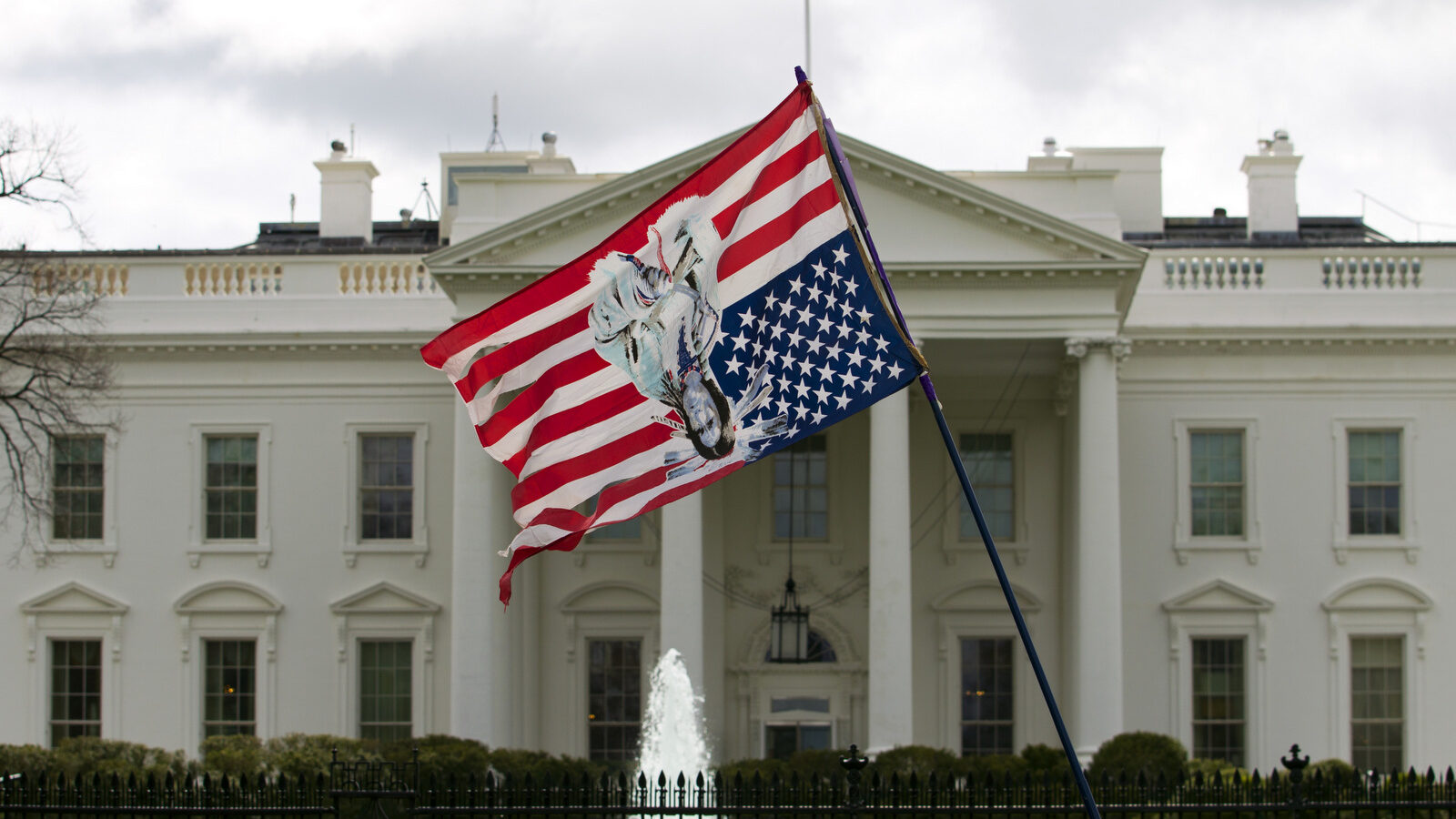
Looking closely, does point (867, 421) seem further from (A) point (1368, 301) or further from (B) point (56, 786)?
(B) point (56, 786)

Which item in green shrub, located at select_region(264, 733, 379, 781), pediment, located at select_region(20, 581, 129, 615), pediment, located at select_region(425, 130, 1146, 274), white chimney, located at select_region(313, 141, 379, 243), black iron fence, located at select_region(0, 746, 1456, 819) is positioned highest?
white chimney, located at select_region(313, 141, 379, 243)

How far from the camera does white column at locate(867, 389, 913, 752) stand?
25734 millimetres

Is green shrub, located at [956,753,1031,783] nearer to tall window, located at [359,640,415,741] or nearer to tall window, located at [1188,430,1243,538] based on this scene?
tall window, located at [1188,430,1243,538]

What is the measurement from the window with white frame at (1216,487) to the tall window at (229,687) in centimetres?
1599

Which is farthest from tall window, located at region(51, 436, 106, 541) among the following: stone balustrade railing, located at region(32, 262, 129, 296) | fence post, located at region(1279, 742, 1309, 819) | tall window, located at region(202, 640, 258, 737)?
fence post, located at region(1279, 742, 1309, 819)

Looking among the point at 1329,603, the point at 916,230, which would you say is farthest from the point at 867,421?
the point at 1329,603

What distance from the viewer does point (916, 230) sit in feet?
86.6

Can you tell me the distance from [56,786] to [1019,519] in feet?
63.4

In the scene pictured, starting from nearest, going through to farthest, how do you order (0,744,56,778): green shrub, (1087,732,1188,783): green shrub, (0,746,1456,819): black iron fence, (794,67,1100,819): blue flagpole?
(794,67,1100,819): blue flagpole
(0,746,1456,819): black iron fence
(1087,732,1188,783): green shrub
(0,744,56,778): green shrub

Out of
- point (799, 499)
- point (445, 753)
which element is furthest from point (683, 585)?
point (799, 499)

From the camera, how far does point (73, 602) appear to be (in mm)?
30641

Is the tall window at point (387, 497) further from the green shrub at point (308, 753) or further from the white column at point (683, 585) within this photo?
the white column at point (683, 585)

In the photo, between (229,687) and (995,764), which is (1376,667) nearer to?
(995,764)

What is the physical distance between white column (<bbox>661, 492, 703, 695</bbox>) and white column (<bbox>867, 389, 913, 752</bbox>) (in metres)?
2.57
